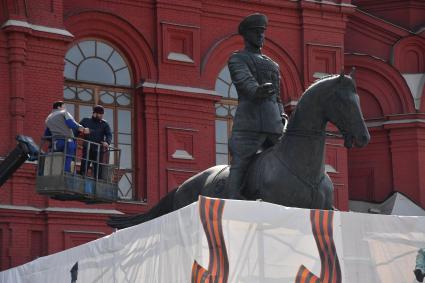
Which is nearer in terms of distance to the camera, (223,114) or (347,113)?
(347,113)

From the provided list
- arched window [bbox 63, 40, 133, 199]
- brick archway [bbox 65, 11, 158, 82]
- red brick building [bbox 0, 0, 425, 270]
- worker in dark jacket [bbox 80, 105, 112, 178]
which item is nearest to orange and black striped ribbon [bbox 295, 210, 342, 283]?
worker in dark jacket [bbox 80, 105, 112, 178]

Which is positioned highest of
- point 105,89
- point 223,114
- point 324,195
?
point 105,89

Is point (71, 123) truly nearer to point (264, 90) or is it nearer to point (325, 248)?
point (264, 90)

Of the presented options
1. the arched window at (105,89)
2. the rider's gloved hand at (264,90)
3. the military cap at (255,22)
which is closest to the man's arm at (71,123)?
the military cap at (255,22)

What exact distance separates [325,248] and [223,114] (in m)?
13.9

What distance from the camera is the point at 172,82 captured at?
24.5m

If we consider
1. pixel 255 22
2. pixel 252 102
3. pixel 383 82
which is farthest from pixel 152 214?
pixel 383 82

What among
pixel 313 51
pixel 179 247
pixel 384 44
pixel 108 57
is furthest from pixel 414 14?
pixel 179 247

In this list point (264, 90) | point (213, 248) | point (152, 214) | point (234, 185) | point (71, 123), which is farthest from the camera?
point (71, 123)

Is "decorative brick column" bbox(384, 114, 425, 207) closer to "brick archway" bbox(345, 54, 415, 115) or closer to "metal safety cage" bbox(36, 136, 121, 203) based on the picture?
"brick archway" bbox(345, 54, 415, 115)

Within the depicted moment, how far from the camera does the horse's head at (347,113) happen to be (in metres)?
12.9

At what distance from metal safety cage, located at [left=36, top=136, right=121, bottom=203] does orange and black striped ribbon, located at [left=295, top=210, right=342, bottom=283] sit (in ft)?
20.1

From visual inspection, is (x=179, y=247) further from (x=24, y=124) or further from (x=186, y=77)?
(x=186, y=77)

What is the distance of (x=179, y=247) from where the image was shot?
1157cm
